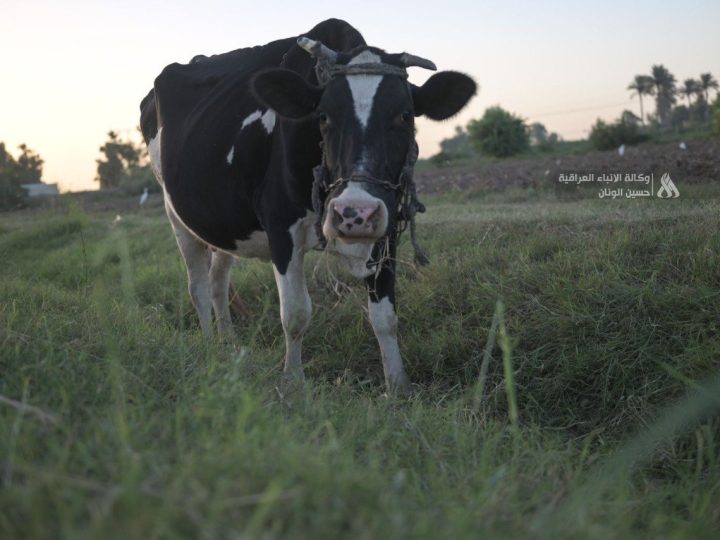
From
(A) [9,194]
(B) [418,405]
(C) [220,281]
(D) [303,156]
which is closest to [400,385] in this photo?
(B) [418,405]

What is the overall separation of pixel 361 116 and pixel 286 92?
22.4 inches

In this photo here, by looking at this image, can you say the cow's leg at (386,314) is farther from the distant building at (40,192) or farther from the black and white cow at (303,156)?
the distant building at (40,192)

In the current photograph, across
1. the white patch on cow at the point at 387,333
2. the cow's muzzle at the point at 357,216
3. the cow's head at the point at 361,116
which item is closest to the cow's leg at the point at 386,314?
the white patch on cow at the point at 387,333

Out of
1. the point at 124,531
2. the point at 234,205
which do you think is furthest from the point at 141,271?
the point at 124,531

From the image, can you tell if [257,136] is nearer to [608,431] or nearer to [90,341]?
[90,341]

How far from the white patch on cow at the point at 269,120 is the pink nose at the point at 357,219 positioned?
4.13 feet

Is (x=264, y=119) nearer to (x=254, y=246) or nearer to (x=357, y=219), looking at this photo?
(x=254, y=246)

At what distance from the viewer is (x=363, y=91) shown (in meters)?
3.59

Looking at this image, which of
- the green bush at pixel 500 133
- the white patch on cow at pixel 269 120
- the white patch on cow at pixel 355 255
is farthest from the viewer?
the green bush at pixel 500 133

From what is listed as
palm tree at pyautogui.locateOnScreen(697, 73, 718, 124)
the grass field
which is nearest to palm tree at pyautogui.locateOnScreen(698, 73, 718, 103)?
palm tree at pyautogui.locateOnScreen(697, 73, 718, 124)

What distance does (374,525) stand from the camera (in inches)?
52.0

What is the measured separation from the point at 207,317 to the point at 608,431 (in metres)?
3.25

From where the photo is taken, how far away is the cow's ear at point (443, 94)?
404 centimetres

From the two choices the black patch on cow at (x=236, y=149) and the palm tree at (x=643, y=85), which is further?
the palm tree at (x=643, y=85)
